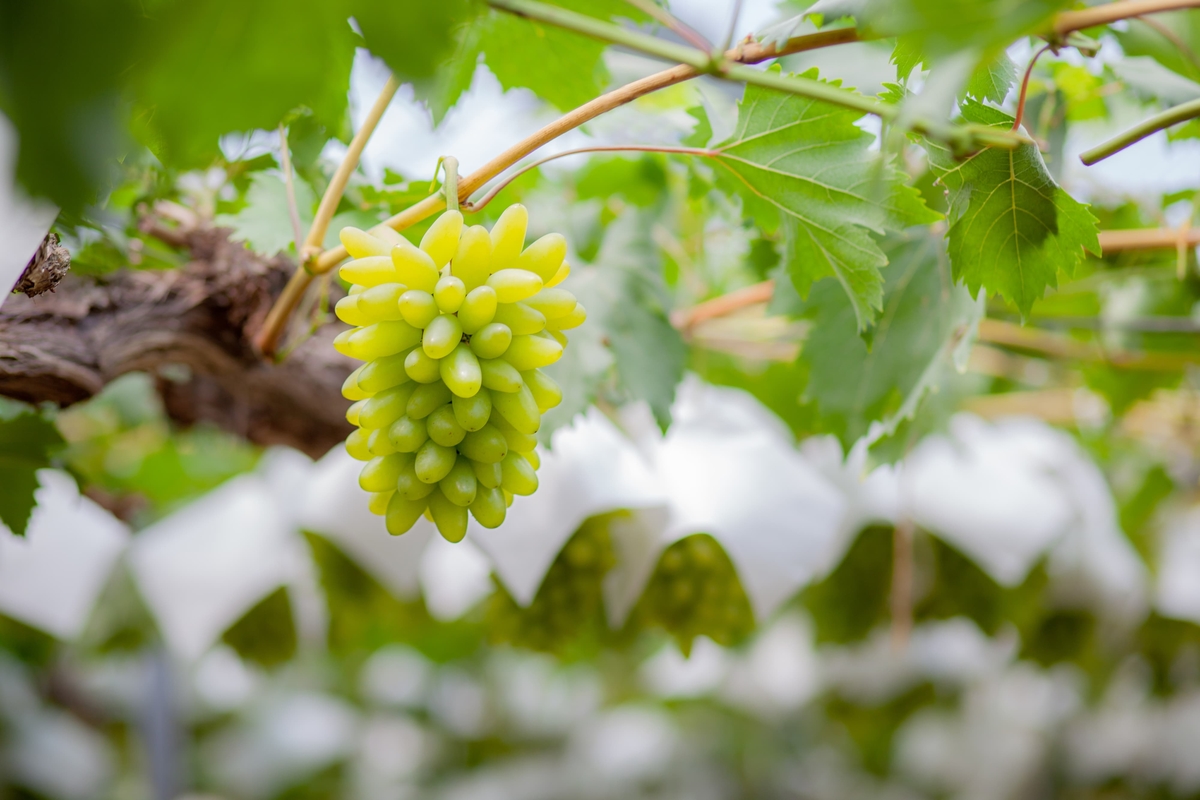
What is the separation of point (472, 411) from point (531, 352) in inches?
1.1

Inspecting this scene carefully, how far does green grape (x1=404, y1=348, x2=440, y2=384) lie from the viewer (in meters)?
0.25

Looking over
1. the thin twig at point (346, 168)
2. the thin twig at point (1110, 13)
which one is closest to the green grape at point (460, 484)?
the thin twig at point (346, 168)

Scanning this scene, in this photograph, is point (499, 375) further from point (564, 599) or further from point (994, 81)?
point (564, 599)

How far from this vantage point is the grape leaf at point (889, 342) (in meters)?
0.43

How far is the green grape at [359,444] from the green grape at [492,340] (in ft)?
0.17

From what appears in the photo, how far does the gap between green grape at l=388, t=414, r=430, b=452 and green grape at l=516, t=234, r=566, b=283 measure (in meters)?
0.06

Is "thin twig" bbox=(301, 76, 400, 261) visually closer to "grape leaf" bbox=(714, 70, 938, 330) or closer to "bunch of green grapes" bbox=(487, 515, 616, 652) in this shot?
"grape leaf" bbox=(714, 70, 938, 330)

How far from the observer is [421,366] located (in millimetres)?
252

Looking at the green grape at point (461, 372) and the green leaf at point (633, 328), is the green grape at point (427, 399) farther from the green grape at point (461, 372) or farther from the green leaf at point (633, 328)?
the green leaf at point (633, 328)

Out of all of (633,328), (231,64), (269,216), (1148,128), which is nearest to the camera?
(231,64)

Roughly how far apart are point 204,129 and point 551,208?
1.74ft

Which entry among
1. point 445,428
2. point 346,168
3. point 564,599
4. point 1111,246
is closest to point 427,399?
point 445,428

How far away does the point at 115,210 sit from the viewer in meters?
0.49

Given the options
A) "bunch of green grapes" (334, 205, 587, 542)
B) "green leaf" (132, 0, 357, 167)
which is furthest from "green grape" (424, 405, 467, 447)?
"green leaf" (132, 0, 357, 167)
